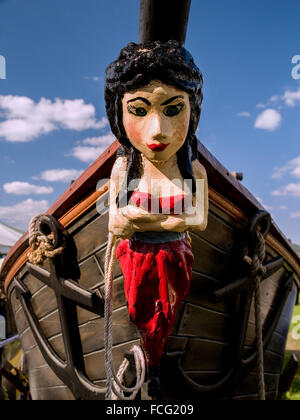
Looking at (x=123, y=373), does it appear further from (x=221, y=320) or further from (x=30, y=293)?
(x=30, y=293)

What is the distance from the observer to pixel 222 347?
5.44 ft

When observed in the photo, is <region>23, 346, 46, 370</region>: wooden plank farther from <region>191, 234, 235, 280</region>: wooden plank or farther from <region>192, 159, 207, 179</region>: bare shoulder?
<region>192, 159, 207, 179</region>: bare shoulder

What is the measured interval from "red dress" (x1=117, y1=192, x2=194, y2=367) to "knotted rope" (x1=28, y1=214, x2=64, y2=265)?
556 mm

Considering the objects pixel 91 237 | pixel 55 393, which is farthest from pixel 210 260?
pixel 55 393

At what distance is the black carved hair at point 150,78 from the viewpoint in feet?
2.95

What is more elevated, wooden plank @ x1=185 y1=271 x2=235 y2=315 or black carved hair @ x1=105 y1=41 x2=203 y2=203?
black carved hair @ x1=105 y1=41 x2=203 y2=203

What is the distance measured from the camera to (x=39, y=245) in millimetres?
1610

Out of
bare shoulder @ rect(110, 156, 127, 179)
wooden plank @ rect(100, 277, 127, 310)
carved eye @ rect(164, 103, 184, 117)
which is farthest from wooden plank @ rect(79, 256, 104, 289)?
carved eye @ rect(164, 103, 184, 117)

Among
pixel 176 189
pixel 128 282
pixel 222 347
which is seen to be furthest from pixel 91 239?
pixel 222 347

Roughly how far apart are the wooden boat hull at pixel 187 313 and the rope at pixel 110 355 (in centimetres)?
10

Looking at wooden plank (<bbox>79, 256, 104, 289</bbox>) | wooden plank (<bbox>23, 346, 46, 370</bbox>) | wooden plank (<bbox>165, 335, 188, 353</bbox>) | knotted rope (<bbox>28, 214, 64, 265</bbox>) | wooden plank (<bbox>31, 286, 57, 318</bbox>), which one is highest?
knotted rope (<bbox>28, 214, 64, 265</bbox>)

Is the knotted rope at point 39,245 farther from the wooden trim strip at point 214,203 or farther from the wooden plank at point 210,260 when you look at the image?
the wooden plank at point 210,260

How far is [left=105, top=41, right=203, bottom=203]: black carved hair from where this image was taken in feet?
2.95
